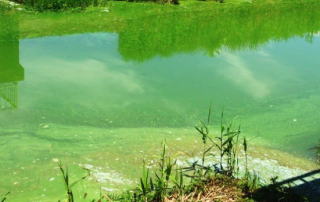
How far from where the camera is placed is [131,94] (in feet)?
26.4

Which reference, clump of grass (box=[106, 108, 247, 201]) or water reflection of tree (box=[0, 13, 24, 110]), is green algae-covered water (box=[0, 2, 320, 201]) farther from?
clump of grass (box=[106, 108, 247, 201])

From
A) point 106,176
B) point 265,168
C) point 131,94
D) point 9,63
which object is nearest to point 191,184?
point 106,176

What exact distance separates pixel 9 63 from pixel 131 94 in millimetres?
2387

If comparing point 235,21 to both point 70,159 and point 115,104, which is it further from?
point 70,159

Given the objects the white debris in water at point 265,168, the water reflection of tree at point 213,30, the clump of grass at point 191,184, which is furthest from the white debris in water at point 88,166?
the water reflection of tree at point 213,30

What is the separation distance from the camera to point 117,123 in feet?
22.8

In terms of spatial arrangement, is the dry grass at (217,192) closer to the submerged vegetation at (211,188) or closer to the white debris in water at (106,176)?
the submerged vegetation at (211,188)

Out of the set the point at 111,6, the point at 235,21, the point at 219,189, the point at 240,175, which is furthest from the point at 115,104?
the point at 235,21

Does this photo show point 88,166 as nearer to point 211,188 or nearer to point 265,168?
point 211,188

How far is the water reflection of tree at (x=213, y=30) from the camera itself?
11.0 metres

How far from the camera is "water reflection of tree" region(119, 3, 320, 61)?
10984 mm

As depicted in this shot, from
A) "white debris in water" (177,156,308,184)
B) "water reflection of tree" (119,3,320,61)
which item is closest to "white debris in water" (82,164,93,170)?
"white debris in water" (177,156,308,184)

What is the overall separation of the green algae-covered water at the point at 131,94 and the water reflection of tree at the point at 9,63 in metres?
0.02

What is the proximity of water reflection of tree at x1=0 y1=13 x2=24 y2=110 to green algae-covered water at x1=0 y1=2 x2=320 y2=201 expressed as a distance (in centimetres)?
2
